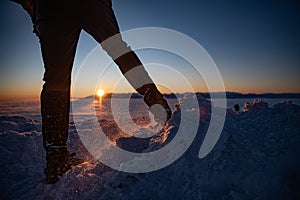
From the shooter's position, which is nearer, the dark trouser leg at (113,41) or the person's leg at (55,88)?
the person's leg at (55,88)

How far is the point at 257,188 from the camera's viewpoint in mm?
1128

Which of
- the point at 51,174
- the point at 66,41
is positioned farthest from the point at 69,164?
A: the point at 66,41

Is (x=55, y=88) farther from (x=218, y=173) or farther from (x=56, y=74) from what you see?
(x=218, y=173)

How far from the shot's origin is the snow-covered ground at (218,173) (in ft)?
3.83

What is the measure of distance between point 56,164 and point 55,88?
0.62m

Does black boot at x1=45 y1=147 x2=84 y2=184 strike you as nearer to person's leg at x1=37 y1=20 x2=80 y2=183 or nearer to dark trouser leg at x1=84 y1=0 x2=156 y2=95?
person's leg at x1=37 y1=20 x2=80 y2=183

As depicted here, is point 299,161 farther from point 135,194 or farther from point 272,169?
point 135,194

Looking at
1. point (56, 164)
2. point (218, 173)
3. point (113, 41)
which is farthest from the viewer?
point (113, 41)

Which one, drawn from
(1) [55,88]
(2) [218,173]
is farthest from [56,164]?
(2) [218,173]

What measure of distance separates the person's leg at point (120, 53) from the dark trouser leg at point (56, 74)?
0.59ft

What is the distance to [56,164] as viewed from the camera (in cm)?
169

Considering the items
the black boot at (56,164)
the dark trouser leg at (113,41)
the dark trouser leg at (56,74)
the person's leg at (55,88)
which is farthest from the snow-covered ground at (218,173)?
Result: the dark trouser leg at (113,41)

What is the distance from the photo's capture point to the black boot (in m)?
1.65

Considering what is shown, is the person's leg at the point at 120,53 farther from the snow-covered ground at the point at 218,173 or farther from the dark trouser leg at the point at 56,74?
the snow-covered ground at the point at 218,173
